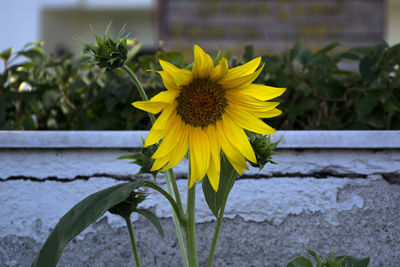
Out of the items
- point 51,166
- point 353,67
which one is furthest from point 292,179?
point 353,67

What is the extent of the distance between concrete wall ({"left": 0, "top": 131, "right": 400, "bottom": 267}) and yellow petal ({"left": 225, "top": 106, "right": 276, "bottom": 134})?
0.30 metres

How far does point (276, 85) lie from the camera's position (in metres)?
1.12

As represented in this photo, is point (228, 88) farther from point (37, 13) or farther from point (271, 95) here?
point (37, 13)

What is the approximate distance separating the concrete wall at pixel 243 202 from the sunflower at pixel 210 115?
0.31 meters

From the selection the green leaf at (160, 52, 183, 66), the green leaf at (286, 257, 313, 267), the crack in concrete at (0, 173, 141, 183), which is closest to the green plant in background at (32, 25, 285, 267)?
the green leaf at (286, 257, 313, 267)

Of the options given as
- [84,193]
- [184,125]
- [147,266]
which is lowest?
[147,266]

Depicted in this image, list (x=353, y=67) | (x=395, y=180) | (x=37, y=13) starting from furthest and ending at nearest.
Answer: (x=37, y=13) → (x=353, y=67) → (x=395, y=180)

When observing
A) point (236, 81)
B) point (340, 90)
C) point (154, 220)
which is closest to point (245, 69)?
point (236, 81)

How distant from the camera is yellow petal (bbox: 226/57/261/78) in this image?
61cm

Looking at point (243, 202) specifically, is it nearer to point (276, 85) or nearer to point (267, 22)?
point (276, 85)

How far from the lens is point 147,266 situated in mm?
963

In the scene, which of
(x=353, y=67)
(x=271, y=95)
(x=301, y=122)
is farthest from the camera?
(x=353, y=67)

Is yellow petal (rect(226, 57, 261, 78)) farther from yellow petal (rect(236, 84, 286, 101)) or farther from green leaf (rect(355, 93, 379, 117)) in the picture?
green leaf (rect(355, 93, 379, 117))

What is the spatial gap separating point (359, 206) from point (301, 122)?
321 millimetres
